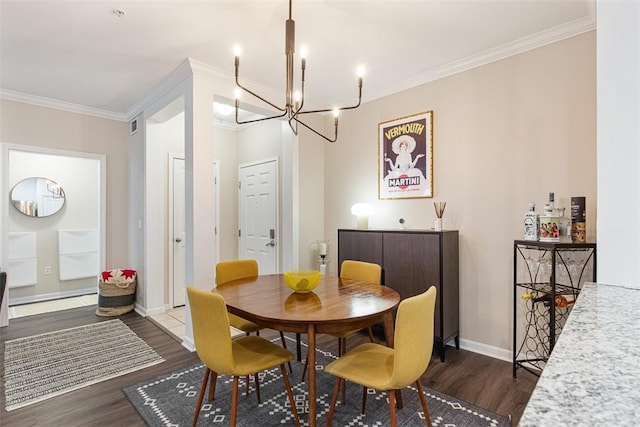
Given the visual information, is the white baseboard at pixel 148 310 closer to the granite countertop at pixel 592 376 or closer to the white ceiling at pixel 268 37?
the white ceiling at pixel 268 37

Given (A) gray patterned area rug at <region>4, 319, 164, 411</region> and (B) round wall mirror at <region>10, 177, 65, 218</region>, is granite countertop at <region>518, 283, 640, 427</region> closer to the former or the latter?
(A) gray patterned area rug at <region>4, 319, 164, 411</region>

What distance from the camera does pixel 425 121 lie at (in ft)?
10.5

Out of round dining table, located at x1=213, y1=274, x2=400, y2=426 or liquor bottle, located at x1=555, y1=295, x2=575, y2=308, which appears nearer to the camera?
round dining table, located at x1=213, y1=274, x2=400, y2=426

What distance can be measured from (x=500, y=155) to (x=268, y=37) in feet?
7.10

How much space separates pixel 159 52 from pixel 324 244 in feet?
8.57

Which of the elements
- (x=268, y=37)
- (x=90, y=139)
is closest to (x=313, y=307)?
(x=268, y=37)

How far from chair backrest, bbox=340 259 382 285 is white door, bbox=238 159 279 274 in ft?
5.86

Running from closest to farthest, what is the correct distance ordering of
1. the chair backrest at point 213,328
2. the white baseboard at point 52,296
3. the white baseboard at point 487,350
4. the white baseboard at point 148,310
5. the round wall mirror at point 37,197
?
the chair backrest at point 213,328
the white baseboard at point 487,350
the white baseboard at point 148,310
the white baseboard at point 52,296
the round wall mirror at point 37,197

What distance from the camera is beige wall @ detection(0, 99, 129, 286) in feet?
12.2

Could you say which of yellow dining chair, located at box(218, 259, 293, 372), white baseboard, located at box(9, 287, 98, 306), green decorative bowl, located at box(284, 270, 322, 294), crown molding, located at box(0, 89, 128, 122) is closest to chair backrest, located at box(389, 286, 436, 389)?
green decorative bowl, located at box(284, 270, 322, 294)

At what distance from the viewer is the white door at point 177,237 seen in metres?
4.35

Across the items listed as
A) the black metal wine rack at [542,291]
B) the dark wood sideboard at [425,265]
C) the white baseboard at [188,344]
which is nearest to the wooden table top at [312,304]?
the dark wood sideboard at [425,265]

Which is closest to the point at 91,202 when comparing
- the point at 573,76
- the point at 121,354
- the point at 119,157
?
the point at 119,157

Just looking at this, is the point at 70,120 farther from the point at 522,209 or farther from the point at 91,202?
the point at 522,209
